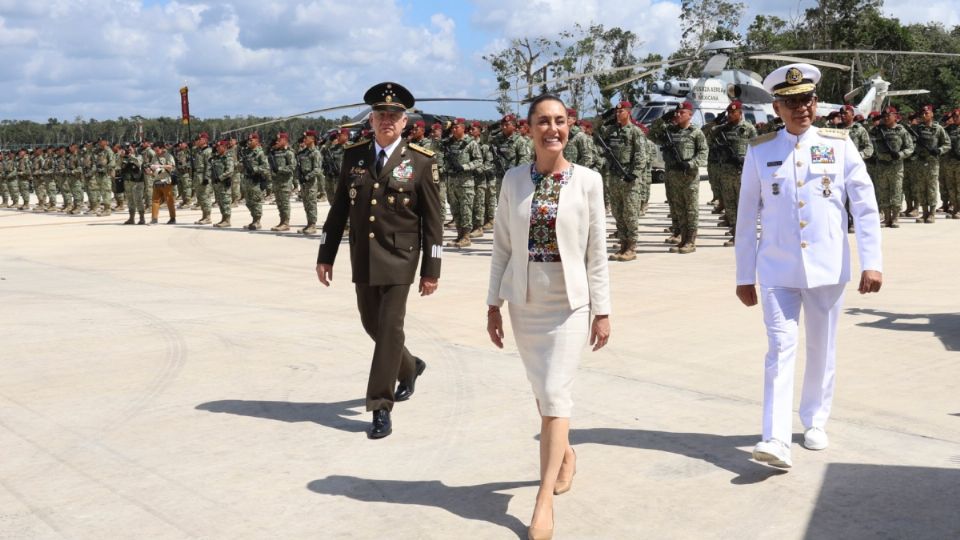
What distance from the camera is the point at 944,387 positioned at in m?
5.71

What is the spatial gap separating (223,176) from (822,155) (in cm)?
1660

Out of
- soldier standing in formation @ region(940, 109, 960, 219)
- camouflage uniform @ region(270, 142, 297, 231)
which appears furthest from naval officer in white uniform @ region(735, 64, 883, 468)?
camouflage uniform @ region(270, 142, 297, 231)

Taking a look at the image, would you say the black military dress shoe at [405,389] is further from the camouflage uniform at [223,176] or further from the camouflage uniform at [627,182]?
the camouflage uniform at [223,176]

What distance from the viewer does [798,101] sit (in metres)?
4.53

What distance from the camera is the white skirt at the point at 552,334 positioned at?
3793mm

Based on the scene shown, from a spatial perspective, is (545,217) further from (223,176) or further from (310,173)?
(223,176)

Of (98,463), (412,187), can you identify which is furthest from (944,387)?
(98,463)

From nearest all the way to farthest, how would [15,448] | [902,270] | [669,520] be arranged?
1. [669,520]
2. [15,448]
3. [902,270]

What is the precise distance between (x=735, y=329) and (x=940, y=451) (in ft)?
10.5

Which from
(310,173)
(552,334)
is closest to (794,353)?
(552,334)

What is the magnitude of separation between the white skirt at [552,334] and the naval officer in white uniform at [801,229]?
42.3 inches

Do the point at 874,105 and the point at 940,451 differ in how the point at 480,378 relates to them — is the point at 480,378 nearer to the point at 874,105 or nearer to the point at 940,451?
the point at 940,451

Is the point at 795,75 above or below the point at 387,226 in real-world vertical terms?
above

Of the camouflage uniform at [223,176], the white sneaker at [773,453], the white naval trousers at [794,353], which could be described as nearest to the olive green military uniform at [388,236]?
the white naval trousers at [794,353]
